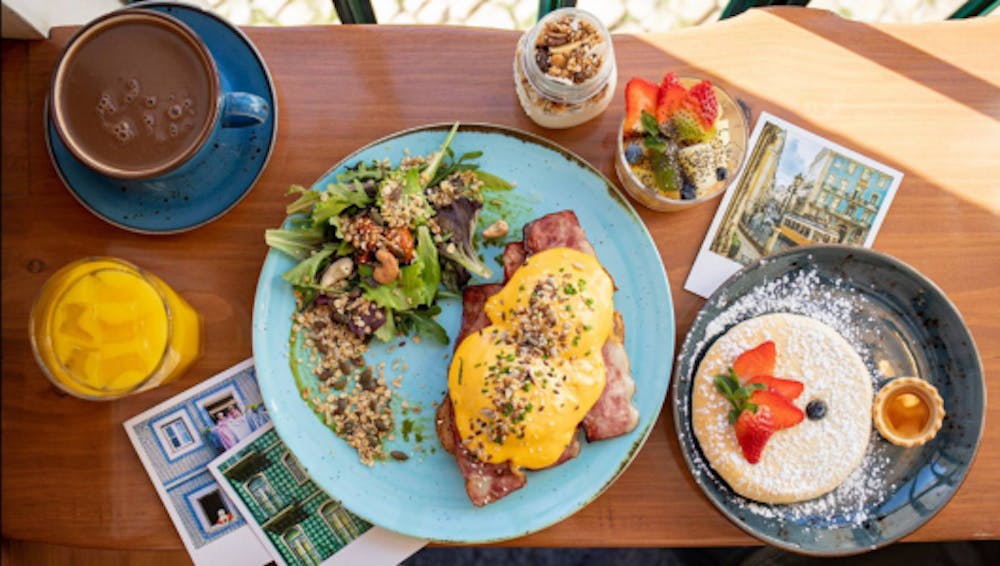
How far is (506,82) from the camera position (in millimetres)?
1705

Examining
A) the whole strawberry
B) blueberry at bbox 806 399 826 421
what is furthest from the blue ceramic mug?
blueberry at bbox 806 399 826 421

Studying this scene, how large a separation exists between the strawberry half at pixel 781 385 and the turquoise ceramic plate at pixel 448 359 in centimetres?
20

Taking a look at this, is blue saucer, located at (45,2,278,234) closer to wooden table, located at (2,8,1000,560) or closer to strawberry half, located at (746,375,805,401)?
wooden table, located at (2,8,1000,560)

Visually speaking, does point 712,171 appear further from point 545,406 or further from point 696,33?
point 545,406

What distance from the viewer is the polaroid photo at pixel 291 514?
164 centimetres

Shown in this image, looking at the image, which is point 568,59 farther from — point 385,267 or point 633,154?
point 385,267

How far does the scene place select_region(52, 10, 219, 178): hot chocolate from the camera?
4.77ft

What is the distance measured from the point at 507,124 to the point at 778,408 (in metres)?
0.90

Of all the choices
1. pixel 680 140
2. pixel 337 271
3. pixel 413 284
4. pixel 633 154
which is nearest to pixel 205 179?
pixel 337 271

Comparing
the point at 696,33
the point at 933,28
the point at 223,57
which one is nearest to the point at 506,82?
the point at 696,33

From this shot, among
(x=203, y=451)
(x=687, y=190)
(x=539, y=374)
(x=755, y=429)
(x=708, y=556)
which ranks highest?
(x=687, y=190)

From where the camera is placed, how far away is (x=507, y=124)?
5.58 ft

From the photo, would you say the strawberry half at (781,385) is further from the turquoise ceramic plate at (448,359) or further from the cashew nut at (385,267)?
the cashew nut at (385,267)

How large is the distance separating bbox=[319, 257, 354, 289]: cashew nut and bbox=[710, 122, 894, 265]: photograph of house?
3.05ft
